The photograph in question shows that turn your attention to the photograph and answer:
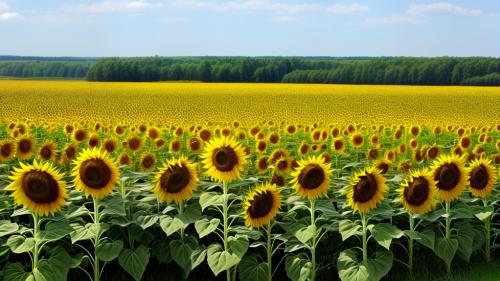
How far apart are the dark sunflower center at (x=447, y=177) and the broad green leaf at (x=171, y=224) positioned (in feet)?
8.44

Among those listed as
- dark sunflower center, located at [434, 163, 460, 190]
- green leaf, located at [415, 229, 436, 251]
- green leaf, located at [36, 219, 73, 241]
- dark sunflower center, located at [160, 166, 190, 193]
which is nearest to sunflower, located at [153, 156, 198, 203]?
dark sunflower center, located at [160, 166, 190, 193]

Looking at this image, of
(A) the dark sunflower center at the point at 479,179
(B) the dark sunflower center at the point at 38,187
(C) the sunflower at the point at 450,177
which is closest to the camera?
(B) the dark sunflower center at the point at 38,187

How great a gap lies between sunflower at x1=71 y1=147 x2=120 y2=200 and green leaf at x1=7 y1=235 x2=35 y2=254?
62 centimetres

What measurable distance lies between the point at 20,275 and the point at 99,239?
0.77 metres

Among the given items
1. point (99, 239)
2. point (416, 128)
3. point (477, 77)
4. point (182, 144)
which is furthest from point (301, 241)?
point (477, 77)

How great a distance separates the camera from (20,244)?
6.61 metres

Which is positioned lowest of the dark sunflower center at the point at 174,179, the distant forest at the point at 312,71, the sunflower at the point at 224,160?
the distant forest at the point at 312,71

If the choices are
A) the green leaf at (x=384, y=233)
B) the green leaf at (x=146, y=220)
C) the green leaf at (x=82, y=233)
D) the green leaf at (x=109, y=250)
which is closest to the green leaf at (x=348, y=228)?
the green leaf at (x=384, y=233)

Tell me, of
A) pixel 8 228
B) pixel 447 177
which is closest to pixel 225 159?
pixel 8 228

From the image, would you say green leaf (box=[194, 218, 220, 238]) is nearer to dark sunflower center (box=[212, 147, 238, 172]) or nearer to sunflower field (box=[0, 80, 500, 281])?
sunflower field (box=[0, 80, 500, 281])

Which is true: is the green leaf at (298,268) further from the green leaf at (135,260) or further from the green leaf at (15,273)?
the green leaf at (15,273)

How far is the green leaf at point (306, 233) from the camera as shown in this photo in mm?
6819

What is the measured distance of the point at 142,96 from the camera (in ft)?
136

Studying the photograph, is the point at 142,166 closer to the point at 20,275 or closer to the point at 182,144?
the point at 182,144
